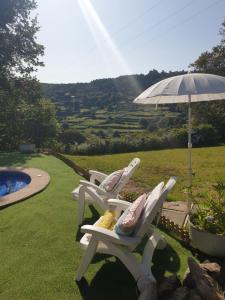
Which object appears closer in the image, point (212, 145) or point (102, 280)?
point (102, 280)

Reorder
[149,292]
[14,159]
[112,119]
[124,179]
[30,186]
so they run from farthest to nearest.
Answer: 1. [112,119]
2. [14,159]
3. [30,186]
4. [124,179]
5. [149,292]

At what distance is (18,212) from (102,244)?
11.7 ft

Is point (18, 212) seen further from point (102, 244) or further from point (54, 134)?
point (54, 134)

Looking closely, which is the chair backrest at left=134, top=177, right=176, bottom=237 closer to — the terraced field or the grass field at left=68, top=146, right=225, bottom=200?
the grass field at left=68, top=146, right=225, bottom=200

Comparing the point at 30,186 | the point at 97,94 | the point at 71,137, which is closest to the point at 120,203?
the point at 30,186

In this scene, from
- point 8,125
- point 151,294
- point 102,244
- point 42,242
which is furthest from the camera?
point 8,125

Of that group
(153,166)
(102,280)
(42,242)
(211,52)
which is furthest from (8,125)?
(102,280)

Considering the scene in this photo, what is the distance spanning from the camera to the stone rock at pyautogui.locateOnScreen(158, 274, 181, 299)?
3623 millimetres

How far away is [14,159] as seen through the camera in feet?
48.4

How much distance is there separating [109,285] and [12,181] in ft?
28.2

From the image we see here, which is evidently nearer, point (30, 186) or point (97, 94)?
point (30, 186)

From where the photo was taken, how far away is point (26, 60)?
21.9 m

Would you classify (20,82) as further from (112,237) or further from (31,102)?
(112,237)

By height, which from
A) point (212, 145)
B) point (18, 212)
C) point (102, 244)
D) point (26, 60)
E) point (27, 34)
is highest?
point (27, 34)
